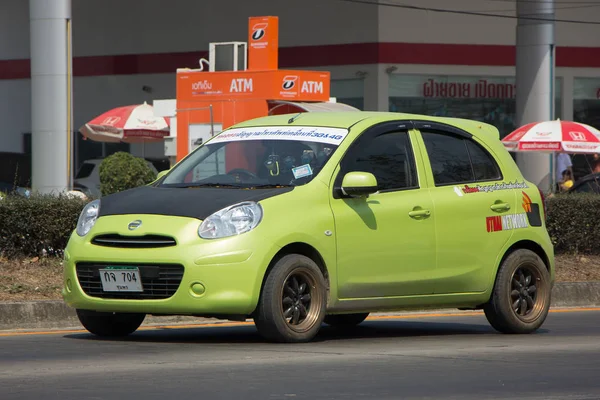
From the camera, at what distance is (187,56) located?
3803 centimetres

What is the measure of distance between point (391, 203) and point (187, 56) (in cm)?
2866

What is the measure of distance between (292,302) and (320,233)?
21.1 inches

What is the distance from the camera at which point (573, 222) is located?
16625mm

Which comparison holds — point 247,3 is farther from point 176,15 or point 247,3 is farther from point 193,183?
point 193,183

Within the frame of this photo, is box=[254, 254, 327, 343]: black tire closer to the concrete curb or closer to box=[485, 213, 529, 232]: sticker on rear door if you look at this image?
box=[485, 213, 529, 232]: sticker on rear door

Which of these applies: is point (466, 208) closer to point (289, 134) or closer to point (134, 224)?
point (289, 134)

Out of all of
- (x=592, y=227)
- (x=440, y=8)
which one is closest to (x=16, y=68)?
(x=440, y=8)

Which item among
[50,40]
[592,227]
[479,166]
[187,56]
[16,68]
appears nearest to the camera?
[479,166]

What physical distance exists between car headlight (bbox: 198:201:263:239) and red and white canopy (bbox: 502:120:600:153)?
17.0m

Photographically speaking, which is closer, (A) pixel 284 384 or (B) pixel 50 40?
(A) pixel 284 384

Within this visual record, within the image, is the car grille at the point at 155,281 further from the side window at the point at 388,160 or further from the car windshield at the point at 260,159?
the side window at the point at 388,160

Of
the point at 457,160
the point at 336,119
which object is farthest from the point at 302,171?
the point at 457,160

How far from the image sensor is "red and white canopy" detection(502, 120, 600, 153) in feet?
82.9

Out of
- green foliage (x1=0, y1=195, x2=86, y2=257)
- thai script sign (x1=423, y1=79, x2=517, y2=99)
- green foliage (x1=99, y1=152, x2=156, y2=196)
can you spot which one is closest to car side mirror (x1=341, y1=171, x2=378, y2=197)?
green foliage (x1=0, y1=195, x2=86, y2=257)
